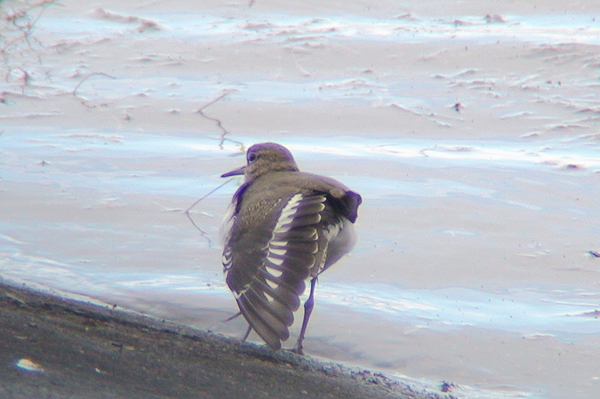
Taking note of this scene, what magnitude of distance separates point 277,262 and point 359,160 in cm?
389

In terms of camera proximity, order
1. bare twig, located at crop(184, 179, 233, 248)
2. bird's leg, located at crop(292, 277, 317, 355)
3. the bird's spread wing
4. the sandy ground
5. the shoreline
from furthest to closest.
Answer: bare twig, located at crop(184, 179, 233, 248) < the sandy ground < bird's leg, located at crop(292, 277, 317, 355) < the bird's spread wing < the shoreline

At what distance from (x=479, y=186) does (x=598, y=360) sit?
3039mm

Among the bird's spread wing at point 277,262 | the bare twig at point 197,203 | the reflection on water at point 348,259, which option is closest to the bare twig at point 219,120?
the reflection on water at point 348,259

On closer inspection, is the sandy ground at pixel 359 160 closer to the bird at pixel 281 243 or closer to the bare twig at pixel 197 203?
the bare twig at pixel 197 203

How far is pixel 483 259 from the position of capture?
231 inches

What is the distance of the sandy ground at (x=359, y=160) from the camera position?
487cm

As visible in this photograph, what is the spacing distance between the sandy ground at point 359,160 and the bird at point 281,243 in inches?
22.0

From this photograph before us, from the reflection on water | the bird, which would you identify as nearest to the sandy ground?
the reflection on water

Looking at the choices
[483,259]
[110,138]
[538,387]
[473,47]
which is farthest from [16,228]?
[473,47]

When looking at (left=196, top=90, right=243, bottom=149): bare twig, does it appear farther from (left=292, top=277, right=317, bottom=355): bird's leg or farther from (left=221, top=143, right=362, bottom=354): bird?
(left=292, top=277, right=317, bottom=355): bird's leg

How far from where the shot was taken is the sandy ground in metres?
4.87

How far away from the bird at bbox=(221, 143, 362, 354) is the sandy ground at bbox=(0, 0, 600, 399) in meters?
0.56

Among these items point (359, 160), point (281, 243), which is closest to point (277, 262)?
point (281, 243)

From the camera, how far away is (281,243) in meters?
4.25
